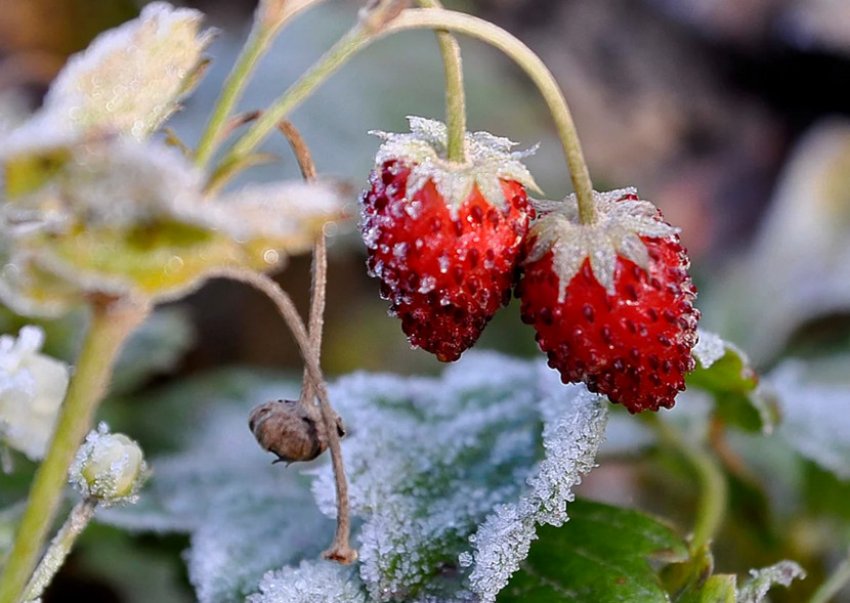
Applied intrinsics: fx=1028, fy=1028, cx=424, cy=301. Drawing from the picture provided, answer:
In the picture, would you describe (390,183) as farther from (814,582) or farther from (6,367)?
(814,582)

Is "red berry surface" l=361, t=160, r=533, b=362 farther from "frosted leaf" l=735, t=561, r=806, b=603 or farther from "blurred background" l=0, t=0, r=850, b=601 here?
"blurred background" l=0, t=0, r=850, b=601

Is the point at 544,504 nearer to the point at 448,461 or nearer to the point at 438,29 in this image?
the point at 448,461

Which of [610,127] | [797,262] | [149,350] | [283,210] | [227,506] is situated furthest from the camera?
[610,127]

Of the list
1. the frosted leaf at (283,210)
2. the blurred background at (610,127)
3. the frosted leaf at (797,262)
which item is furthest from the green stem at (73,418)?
the frosted leaf at (797,262)

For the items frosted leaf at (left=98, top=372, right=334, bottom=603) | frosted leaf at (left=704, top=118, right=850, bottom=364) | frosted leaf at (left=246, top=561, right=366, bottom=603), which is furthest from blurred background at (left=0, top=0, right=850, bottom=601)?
frosted leaf at (left=246, top=561, right=366, bottom=603)

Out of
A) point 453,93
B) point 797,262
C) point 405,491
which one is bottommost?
point 405,491

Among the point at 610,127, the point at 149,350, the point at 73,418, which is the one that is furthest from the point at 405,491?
the point at 610,127

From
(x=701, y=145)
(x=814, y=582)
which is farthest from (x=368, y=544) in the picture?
(x=701, y=145)
